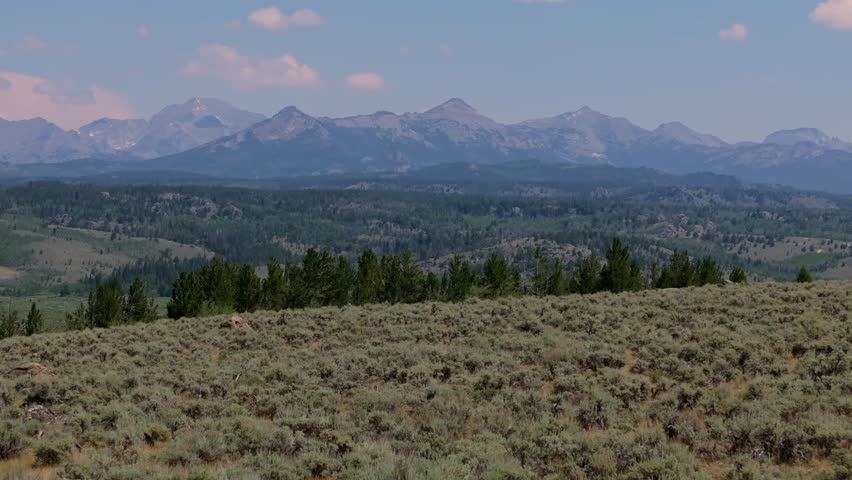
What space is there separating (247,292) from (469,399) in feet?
244

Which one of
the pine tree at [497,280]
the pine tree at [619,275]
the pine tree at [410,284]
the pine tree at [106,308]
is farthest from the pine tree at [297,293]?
the pine tree at [619,275]

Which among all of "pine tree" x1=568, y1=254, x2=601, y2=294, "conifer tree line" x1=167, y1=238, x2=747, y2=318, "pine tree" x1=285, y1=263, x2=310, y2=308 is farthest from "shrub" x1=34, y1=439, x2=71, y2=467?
"pine tree" x1=568, y1=254, x2=601, y2=294

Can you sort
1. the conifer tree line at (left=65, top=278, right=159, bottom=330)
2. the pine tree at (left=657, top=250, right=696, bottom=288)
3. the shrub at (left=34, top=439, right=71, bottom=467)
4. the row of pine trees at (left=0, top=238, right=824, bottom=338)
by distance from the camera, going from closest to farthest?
1. the shrub at (left=34, top=439, right=71, bottom=467)
2. the row of pine trees at (left=0, top=238, right=824, bottom=338)
3. the pine tree at (left=657, top=250, right=696, bottom=288)
4. the conifer tree line at (left=65, top=278, right=159, bottom=330)

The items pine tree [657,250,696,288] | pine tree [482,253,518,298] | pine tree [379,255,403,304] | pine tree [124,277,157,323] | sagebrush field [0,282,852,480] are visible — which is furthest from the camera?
pine tree [482,253,518,298]

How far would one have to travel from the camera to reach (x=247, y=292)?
293ft

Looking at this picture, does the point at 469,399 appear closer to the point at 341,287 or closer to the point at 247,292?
the point at 247,292

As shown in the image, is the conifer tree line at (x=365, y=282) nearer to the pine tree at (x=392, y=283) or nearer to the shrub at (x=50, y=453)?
the pine tree at (x=392, y=283)

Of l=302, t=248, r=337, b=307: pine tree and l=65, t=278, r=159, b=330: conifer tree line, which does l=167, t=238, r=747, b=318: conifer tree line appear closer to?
l=302, t=248, r=337, b=307: pine tree

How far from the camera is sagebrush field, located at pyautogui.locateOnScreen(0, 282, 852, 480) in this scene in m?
14.1

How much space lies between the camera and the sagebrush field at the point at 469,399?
1408cm

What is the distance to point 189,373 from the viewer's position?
81.0ft

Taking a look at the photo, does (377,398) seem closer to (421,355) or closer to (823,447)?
(421,355)

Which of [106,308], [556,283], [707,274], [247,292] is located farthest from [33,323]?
[707,274]

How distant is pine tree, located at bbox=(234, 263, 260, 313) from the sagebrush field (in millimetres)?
54263
